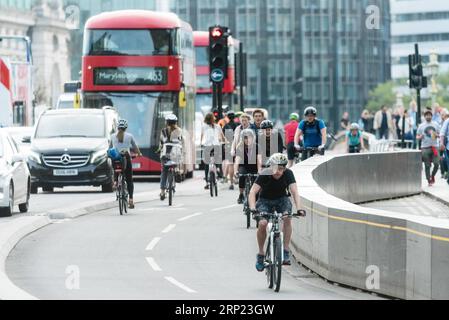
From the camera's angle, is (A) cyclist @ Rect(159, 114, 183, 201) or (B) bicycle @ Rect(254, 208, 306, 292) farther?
(A) cyclist @ Rect(159, 114, 183, 201)

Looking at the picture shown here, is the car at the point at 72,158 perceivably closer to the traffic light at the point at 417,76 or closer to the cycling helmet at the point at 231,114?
the cycling helmet at the point at 231,114

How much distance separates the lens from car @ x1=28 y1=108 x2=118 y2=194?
32656mm

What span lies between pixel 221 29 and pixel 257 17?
124738mm

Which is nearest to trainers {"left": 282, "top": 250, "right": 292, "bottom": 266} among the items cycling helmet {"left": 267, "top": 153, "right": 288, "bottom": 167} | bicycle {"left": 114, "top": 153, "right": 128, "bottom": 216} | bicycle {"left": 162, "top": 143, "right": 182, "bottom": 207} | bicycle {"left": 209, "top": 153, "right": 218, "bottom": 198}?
cycling helmet {"left": 267, "top": 153, "right": 288, "bottom": 167}

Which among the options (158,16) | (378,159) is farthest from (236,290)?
(158,16)

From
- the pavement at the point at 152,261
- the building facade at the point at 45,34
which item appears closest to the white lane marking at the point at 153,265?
the pavement at the point at 152,261

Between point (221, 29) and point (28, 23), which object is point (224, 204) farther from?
point (28, 23)

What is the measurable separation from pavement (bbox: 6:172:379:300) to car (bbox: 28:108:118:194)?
19.8 feet

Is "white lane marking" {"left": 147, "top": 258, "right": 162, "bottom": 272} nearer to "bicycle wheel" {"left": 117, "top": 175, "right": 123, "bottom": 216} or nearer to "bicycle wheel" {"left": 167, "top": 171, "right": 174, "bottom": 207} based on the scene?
"bicycle wheel" {"left": 117, "top": 175, "right": 123, "bottom": 216}

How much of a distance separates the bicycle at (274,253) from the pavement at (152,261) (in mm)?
137

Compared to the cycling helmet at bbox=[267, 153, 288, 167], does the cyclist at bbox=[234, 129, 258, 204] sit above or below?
below

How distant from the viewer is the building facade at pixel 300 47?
157000mm

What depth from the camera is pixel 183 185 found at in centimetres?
3638

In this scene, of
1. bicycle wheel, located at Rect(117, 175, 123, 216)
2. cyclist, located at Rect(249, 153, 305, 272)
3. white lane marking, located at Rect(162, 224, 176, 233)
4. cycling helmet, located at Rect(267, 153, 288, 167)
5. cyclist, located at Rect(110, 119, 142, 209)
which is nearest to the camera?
cycling helmet, located at Rect(267, 153, 288, 167)
